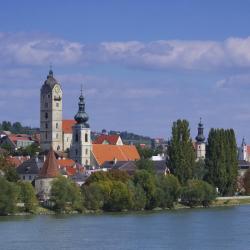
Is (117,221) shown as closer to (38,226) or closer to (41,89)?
(38,226)

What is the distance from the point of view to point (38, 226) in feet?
160

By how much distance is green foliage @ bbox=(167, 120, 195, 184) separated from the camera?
2778 inches

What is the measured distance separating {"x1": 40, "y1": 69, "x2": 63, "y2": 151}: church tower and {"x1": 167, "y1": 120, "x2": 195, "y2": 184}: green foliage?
26664mm

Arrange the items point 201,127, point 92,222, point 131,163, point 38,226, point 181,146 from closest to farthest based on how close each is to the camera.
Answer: point 38,226 → point 92,222 → point 181,146 → point 131,163 → point 201,127

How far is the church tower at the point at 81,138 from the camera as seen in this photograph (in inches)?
3580

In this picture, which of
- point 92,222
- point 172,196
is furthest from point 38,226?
point 172,196

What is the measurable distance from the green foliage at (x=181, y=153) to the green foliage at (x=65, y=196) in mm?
13069

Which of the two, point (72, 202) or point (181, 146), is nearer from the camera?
point (72, 202)

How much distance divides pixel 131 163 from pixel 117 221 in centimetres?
3583

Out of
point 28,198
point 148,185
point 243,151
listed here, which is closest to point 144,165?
point 148,185

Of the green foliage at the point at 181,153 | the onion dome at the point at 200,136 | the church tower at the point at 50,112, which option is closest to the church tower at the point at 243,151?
the onion dome at the point at 200,136

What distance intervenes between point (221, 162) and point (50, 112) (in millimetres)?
27460

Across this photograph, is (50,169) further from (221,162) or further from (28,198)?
(221,162)

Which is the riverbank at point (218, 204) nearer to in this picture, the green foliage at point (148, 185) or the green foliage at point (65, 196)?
the green foliage at point (65, 196)
